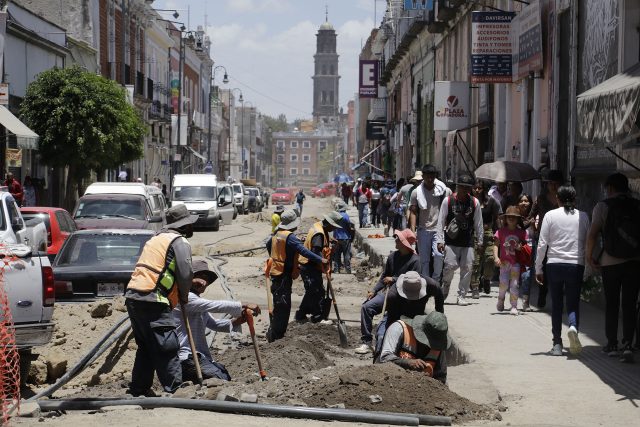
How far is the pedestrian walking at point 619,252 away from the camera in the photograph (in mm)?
11180

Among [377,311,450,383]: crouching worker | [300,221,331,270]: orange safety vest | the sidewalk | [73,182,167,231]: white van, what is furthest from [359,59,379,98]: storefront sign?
[377,311,450,383]: crouching worker

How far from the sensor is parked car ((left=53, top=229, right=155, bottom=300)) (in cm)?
1464

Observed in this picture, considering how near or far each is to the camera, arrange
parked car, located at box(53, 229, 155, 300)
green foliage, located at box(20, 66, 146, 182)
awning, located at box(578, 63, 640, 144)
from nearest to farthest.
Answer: awning, located at box(578, 63, 640, 144) < parked car, located at box(53, 229, 155, 300) < green foliage, located at box(20, 66, 146, 182)

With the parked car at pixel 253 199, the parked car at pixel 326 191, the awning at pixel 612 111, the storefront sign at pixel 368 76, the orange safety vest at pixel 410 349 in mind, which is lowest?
the parked car at pixel 326 191

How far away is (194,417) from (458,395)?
7.39 feet

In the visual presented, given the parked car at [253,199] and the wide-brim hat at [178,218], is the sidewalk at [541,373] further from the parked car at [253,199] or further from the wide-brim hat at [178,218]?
the parked car at [253,199]

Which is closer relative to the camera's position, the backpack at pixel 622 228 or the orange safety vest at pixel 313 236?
the backpack at pixel 622 228

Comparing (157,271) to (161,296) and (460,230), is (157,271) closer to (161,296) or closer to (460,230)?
(161,296)

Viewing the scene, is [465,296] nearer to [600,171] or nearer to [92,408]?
[600,171]

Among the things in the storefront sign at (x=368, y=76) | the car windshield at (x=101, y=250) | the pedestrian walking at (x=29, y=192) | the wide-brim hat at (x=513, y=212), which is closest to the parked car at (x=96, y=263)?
the car windshield at (x=101, y=250)

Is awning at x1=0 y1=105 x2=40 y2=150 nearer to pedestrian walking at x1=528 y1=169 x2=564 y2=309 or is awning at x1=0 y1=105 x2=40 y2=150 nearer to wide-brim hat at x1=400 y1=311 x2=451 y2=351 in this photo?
pedestrian walking at x1=528 y1=169 x2=564 y2=309

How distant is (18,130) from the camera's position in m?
30.6

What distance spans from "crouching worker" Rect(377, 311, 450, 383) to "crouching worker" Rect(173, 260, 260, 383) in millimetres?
1154

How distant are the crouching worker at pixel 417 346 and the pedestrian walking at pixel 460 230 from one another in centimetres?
601
